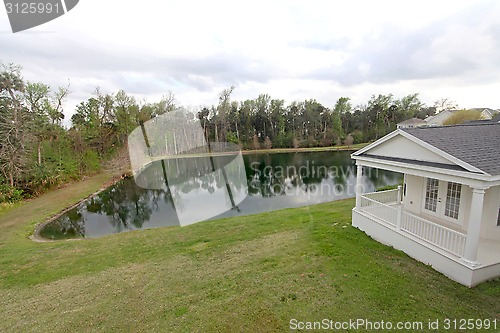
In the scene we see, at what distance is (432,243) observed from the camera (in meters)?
6.28

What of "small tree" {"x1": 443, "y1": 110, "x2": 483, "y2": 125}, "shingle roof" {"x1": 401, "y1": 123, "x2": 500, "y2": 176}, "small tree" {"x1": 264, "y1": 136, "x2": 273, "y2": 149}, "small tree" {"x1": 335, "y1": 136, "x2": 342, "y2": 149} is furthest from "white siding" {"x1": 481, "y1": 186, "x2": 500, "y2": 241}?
"small tree" {"x1": 335, "y1": 136, "x2": 342, "y2": 149}

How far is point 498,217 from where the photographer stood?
259 inches

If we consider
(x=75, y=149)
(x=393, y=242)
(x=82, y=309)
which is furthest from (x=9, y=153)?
(x=393, y=242)

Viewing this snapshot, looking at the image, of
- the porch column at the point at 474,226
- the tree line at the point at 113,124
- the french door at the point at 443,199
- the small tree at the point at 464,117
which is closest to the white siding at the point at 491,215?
the french door at the point at 443,199

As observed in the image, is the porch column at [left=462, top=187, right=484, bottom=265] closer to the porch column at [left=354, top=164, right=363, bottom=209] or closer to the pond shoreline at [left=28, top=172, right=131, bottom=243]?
the porch column at [left=354, top=164, right=363, bottom=209]

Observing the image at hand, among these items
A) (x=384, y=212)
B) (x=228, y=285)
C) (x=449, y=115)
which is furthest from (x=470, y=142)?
(x=449, y=115)

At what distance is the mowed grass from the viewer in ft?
15.7

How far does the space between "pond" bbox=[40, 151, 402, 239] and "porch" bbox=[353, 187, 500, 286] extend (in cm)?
731

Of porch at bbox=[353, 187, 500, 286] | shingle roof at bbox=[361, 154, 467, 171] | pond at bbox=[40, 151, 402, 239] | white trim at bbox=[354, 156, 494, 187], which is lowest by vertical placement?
pond at bbox=[40, 151, 402, 239]

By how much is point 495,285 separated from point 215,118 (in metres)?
54.0

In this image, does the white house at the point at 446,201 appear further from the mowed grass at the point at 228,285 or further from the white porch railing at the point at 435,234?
the mowed grass at the point at 228,285

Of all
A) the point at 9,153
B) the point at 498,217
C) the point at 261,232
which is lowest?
the point at 261,232

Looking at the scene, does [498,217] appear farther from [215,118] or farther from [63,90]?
[215,118]

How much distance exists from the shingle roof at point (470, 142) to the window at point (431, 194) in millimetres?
1511
